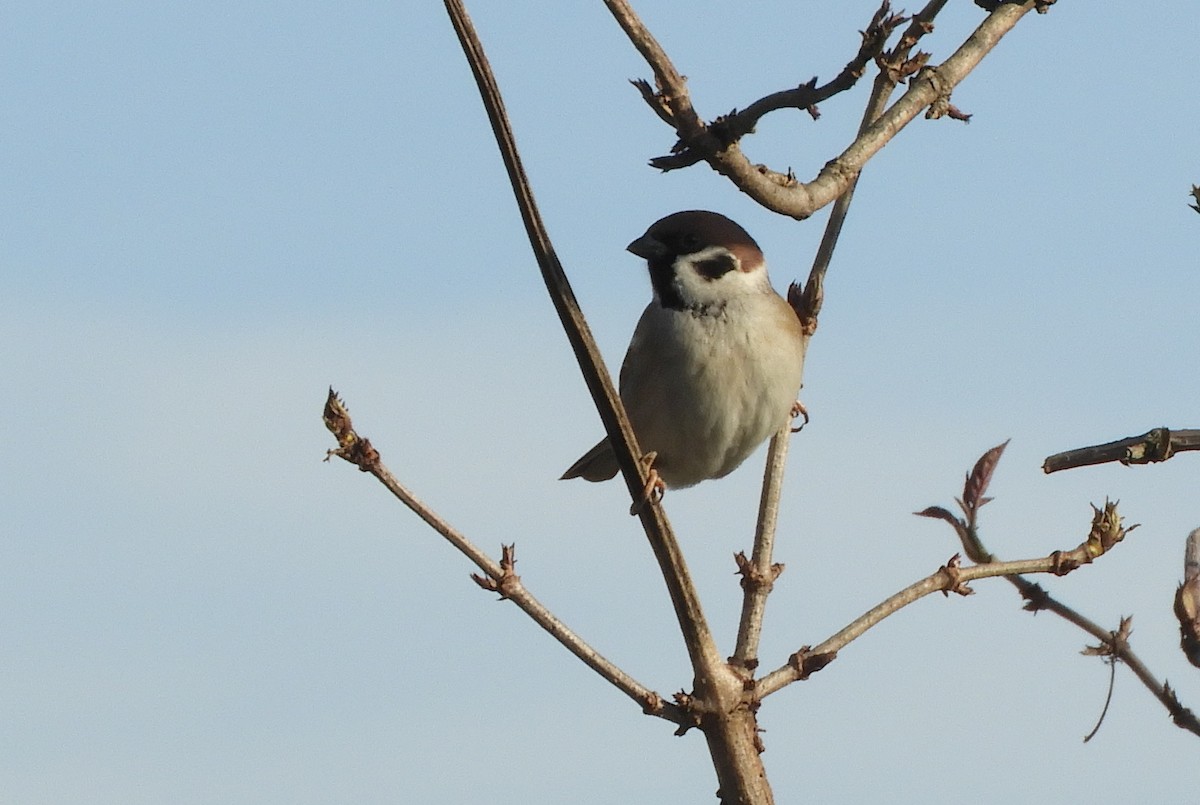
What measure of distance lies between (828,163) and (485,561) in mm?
879

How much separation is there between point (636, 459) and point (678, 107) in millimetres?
734

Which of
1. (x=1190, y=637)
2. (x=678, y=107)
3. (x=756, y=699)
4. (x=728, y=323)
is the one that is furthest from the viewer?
(x=728, y=323)

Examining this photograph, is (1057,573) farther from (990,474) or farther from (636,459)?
(636,459)

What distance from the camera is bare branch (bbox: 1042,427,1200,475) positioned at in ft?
6.24

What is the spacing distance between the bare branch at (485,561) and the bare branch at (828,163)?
A: 0.80 meters

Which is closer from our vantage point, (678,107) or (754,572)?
(678,107)

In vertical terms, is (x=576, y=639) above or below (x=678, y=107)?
below

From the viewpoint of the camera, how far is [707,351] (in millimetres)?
4961

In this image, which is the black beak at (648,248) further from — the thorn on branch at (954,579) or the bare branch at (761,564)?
the thorn on branch at (954,579)

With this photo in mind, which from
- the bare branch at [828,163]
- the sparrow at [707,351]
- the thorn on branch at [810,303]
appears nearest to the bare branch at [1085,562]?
the bare branch at [828,163]

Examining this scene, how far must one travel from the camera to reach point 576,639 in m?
2.65

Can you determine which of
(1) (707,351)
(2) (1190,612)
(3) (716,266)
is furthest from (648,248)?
(2) (1190,612)

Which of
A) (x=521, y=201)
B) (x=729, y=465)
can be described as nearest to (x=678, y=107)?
(x=521, y=201)

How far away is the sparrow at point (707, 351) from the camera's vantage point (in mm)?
4934
